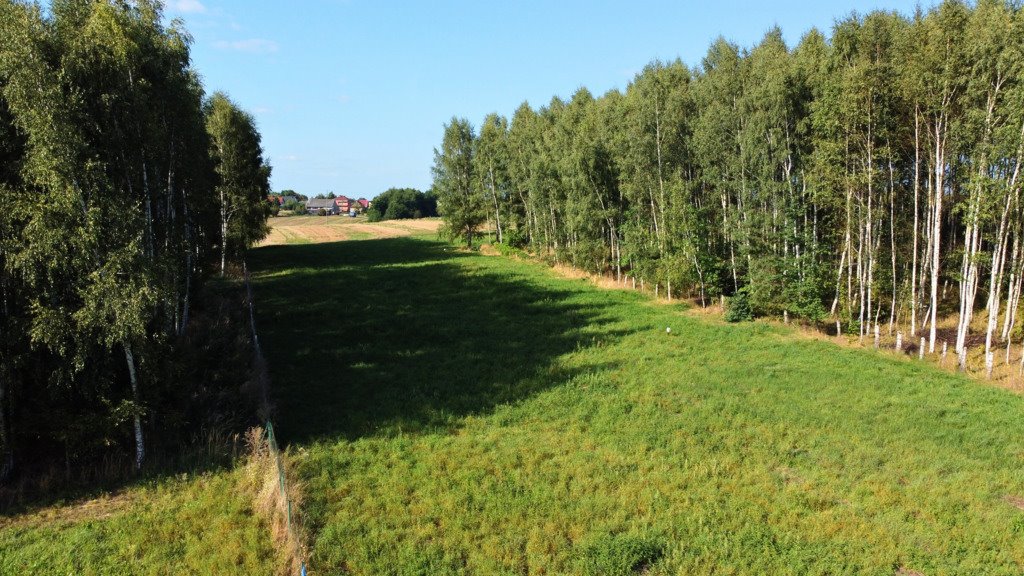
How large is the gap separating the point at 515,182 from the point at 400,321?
105 feet

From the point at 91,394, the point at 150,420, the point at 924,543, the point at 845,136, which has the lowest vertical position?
the point at 924,543

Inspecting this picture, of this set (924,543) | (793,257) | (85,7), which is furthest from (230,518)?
(793,257)

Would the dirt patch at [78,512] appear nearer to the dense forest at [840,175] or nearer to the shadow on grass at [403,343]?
the shadow on grass at [403,343]

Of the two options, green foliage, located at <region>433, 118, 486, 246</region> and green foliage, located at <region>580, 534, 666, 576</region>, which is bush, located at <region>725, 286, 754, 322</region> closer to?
green foliage, located at <region>580, 534, 666, 576</region>

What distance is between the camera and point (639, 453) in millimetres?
13477

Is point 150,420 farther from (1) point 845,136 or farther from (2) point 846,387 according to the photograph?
(1) point 845,136

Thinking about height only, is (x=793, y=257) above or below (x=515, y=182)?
below

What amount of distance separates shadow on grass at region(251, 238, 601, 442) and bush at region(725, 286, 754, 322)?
6.66 metres

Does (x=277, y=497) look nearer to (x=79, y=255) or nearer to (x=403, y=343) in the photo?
(x=79, y=255)

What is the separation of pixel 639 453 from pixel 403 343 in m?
13.3

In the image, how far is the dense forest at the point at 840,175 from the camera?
66.1ft

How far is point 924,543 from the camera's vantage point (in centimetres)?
973

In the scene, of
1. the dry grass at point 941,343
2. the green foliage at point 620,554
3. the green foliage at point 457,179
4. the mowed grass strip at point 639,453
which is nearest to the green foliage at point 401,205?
the green foliage at point 457,179

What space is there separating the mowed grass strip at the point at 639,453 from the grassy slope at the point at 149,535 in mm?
1214
